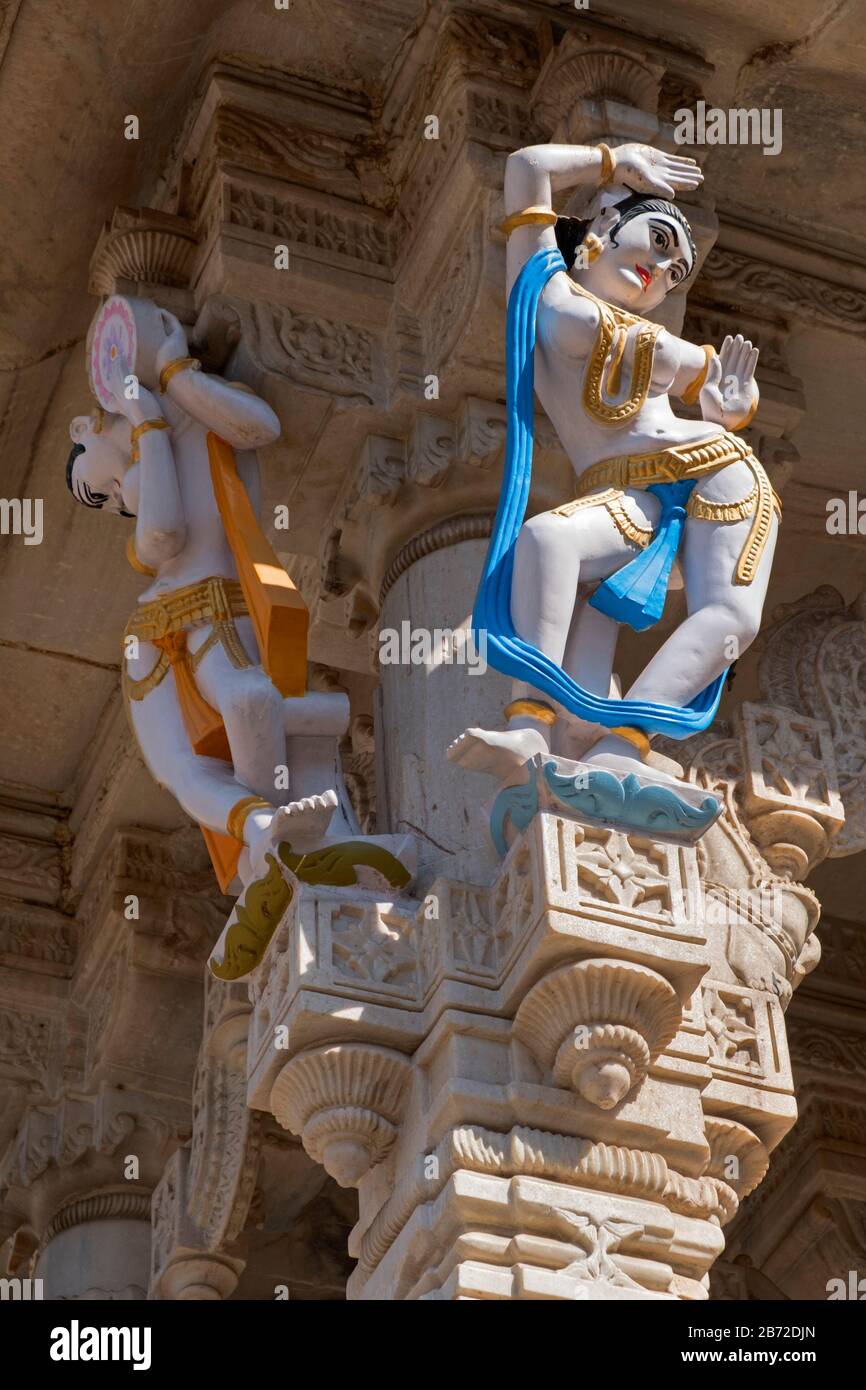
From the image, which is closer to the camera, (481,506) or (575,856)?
(575,856)

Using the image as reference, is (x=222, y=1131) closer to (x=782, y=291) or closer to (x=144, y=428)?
(x=144, y=428)

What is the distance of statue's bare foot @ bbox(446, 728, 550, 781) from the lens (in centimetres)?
710

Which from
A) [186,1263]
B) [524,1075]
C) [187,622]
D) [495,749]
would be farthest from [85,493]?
[524,1075]

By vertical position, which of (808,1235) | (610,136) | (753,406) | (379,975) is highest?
(610,136)

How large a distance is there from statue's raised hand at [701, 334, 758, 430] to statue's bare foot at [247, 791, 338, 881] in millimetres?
1538

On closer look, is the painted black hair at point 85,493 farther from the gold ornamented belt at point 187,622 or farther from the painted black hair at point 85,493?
the gold ornamented belt at point 187,622

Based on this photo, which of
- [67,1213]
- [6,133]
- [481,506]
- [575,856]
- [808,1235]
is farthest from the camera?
[808,1235]

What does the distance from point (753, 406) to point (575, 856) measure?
1690 mm

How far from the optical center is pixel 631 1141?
6.98 meters

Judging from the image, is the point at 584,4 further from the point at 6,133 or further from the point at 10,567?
the point at 10,567

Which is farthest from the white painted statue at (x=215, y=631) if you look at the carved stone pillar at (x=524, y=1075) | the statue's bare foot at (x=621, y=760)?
the statue's bare foot at (x=621, y=760)
